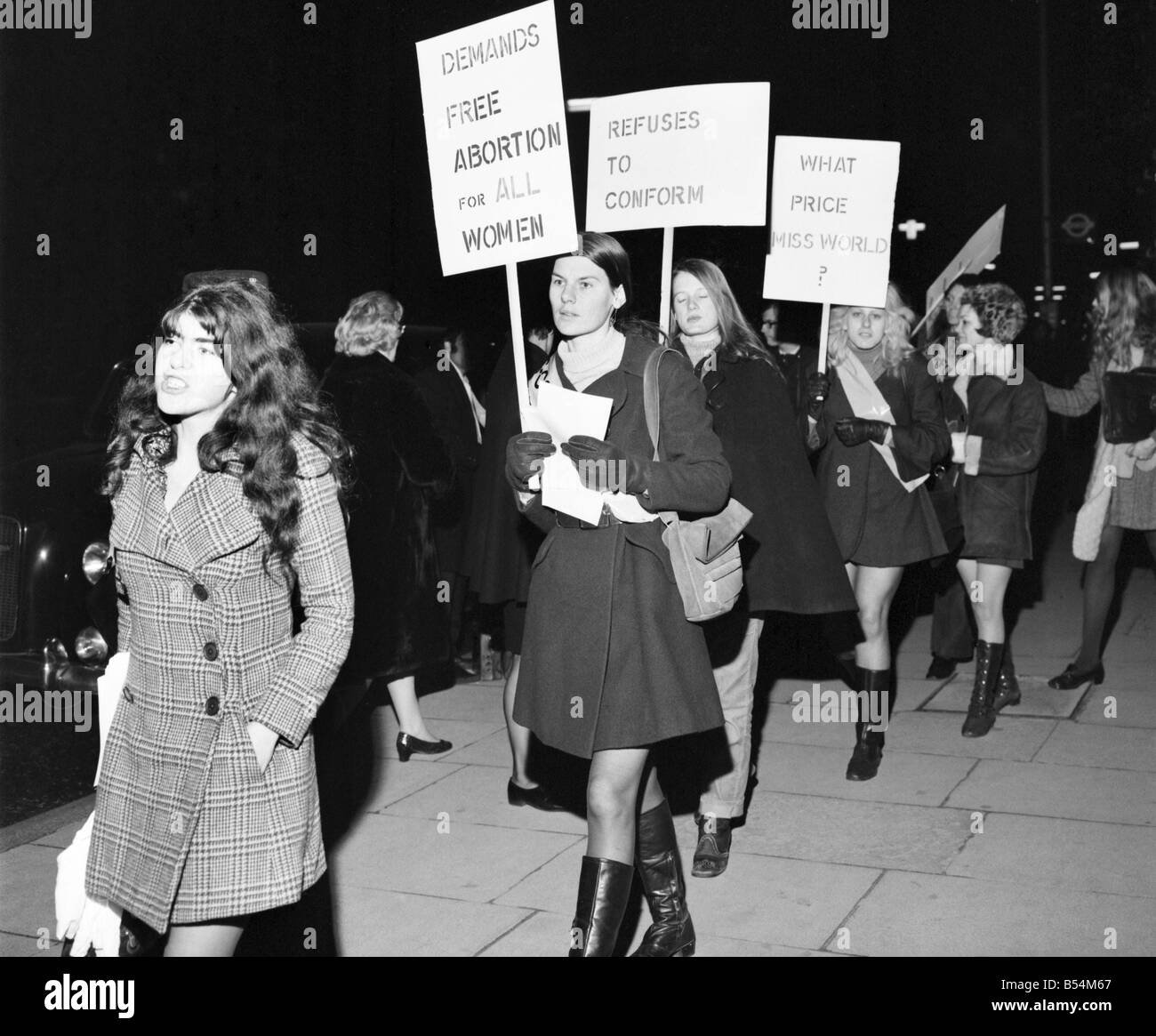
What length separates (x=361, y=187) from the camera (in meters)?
14.3

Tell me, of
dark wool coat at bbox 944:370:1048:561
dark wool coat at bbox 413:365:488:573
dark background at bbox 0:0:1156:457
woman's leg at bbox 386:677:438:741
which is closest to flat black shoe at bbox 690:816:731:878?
woman's leg at bbox 386:677:438:741

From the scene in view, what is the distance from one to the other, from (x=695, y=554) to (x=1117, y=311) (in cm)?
445

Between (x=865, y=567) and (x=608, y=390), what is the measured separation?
102 inches

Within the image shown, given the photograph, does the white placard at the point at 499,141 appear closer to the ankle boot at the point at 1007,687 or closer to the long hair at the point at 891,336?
the long hair at the point at 891,336

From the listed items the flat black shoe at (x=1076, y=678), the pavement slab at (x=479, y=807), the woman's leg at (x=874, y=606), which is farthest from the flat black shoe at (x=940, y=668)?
the pavement slab at (x=479, y=807)

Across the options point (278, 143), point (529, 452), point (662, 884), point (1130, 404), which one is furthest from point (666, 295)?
point (278, 143)

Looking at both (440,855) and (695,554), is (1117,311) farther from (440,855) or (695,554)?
(440,855)

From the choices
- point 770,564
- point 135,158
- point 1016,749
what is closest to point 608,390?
point 770,564

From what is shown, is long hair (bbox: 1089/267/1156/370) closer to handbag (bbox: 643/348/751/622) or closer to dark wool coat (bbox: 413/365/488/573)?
dark wool coat (bbox: 413/365/488/573)

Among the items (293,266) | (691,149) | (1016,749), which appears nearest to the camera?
(691,149)

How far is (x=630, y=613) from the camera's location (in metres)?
3.79

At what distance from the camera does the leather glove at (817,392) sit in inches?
243

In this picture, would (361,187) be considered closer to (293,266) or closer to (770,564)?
(293,266)

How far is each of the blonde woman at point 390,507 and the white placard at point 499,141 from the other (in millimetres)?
1440
